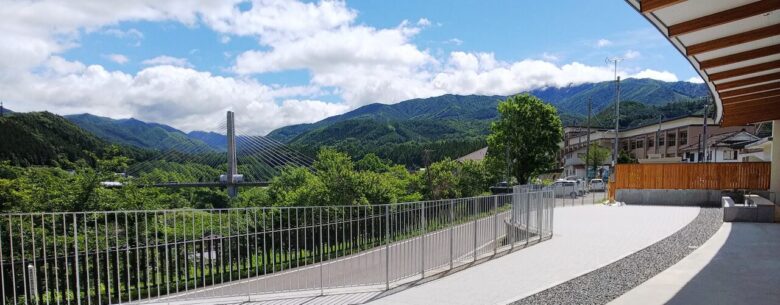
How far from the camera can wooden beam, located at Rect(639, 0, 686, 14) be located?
6.23 meters

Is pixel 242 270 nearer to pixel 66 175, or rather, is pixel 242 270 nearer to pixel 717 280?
pixel 717 280

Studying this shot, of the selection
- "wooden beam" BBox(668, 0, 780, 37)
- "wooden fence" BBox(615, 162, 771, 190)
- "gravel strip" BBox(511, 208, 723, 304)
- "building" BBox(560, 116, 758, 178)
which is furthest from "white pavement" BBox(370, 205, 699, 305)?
"building" BBox(560, 116, 758, 178)

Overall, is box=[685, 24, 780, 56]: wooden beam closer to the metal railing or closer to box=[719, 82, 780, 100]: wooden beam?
→ the metal railing

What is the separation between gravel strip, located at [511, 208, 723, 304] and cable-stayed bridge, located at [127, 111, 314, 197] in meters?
35.1

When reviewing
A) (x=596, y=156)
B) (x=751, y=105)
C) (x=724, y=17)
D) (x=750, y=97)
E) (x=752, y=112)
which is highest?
(x=724, y=17)

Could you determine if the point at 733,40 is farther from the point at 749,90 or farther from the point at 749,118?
the point at 749,118

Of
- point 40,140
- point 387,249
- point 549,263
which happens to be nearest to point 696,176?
point 549,263

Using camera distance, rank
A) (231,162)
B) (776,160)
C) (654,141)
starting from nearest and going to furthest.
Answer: (776,160), (231,162), (654,141)

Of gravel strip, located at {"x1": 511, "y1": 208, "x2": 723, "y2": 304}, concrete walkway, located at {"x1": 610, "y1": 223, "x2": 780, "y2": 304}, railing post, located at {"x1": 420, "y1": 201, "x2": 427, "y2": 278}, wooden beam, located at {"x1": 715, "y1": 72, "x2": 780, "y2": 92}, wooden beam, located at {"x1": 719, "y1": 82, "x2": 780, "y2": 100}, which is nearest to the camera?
concrete walkway, located at {"x1": 610, "y1": 223, "x2": 780, "y2": 304}

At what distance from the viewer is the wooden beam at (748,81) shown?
36.0ft

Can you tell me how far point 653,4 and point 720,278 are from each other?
14.0ft

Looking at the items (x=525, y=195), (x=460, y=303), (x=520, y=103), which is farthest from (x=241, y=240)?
(x=520, y=103)

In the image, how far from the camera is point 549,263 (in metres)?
9.07

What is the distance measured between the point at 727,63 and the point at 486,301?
742 cm
